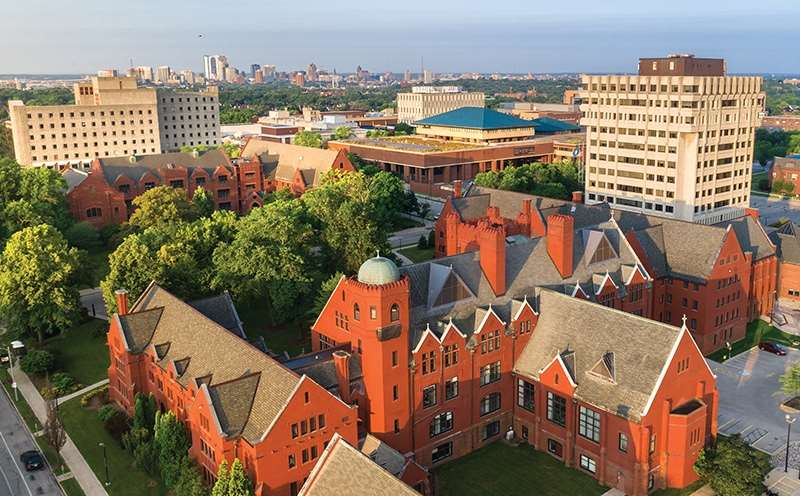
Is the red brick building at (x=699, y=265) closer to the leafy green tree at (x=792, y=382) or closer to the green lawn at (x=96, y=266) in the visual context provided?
the leafy green tree at (x=792, y=382)

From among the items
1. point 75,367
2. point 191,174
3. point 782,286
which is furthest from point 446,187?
point 75,367

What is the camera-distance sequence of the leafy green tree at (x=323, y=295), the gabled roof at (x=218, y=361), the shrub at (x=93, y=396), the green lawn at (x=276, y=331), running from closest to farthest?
the gabled roof at (x=218, y=361), the shrub at (x=93, y=396), the leafy green tree at (x=323, y=295), the green lawn at (x=276, y=331)

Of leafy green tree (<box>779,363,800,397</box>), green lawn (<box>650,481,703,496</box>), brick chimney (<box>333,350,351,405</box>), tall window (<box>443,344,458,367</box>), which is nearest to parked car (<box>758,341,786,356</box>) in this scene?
leafy green tree (<box>779,363,800,397</box>)

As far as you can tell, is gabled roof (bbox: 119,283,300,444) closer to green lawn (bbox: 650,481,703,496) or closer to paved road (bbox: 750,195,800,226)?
green lawn (bbox: 650,481,703,496)

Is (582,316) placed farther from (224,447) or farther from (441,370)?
(224,447)

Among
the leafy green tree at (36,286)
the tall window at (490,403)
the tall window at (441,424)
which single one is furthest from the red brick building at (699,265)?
the leafy green tree at (36,286)

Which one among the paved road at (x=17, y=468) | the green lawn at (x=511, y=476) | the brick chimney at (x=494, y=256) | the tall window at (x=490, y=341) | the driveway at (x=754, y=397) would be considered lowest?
the green lawn at (x=511, y=476)

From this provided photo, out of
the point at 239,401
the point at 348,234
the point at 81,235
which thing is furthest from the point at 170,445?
the point at 81,235
